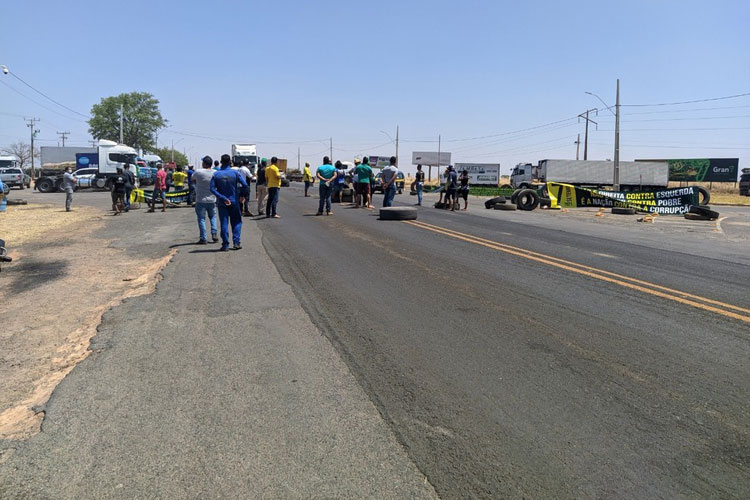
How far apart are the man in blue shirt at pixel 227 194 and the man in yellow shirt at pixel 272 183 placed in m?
4.95

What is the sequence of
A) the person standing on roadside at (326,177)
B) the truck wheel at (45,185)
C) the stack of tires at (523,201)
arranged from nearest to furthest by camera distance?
the person standing on roadside at (326,177)
the stack of tires at (523,201)
the truck wheel at (45,185)

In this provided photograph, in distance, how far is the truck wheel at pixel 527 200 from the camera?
25141mm

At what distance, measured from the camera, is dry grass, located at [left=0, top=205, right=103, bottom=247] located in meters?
14.2

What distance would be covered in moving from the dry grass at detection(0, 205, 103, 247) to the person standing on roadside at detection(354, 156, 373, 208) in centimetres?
919

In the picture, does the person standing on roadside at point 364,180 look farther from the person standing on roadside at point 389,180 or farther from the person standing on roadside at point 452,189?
the person standing on roadside at point 452,189

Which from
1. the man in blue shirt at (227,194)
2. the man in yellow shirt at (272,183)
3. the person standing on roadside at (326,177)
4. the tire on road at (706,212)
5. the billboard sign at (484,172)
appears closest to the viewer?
the man in blue shirt at (227,194)

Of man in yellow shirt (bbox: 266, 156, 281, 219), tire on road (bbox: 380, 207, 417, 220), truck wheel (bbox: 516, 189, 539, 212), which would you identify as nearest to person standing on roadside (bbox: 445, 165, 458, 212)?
truck wheel (bbox: 516, 189, 539, 212)

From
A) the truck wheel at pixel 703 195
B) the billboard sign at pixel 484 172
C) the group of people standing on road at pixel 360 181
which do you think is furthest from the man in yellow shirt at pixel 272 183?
the billboard sign at pixel 484 172

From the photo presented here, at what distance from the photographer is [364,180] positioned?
19641 mm

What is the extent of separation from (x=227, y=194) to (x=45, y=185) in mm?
35920

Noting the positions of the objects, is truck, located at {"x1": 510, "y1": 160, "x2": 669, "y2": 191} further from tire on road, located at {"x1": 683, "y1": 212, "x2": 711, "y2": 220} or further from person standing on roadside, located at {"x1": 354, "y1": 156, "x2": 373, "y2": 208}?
person standing on roadside, located at {"x1": 354, "y1": 156, "x2": 373, "y2": 208}

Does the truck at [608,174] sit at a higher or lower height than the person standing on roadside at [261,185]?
higher

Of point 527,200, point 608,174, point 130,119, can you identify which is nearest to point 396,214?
point 527,200

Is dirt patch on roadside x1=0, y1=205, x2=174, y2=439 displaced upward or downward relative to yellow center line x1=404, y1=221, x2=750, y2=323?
downward
